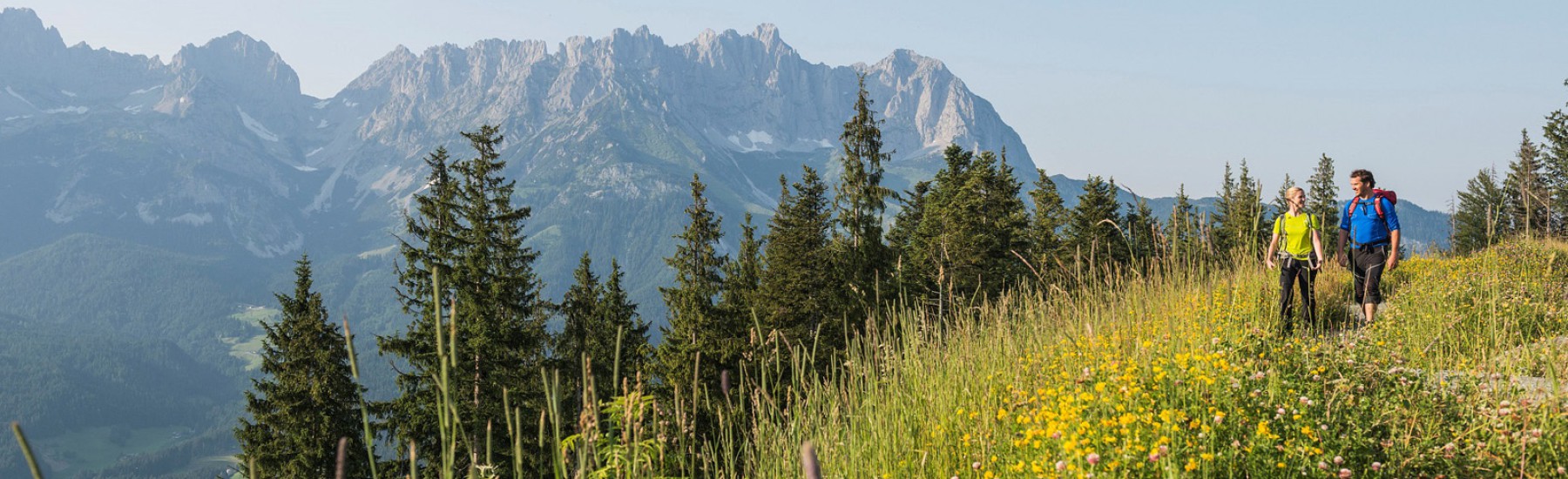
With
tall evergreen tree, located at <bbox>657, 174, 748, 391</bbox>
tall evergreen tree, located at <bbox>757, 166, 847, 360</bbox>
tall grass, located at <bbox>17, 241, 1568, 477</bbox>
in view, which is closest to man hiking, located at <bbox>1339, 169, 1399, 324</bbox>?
tall grass, located at <bbox>17, 241, 1568, 477</bbox>

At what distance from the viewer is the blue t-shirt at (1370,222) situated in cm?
898

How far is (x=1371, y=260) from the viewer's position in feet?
29.1

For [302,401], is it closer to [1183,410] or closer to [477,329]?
[477,329]

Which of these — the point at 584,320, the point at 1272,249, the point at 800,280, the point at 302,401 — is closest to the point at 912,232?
the point at 800,280

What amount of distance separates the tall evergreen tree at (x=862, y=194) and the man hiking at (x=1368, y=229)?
23.7 m

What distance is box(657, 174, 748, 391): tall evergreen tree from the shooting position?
82.8 ft

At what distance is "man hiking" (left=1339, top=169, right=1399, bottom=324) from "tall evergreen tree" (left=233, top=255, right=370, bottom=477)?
95.4 feet

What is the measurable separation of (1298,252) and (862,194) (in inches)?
1104

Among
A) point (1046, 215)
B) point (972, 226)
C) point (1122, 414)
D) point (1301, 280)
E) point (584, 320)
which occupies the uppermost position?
point (1046, 215)

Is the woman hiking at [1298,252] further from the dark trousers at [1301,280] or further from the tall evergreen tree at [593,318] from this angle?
the tall evergreen tree at [593,318]

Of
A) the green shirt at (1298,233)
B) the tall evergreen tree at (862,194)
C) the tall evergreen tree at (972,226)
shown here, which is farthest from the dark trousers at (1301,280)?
the tall evergreen tree at (862,194)

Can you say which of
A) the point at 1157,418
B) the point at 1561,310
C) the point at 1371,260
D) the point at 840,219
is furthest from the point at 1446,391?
the point at 840,219

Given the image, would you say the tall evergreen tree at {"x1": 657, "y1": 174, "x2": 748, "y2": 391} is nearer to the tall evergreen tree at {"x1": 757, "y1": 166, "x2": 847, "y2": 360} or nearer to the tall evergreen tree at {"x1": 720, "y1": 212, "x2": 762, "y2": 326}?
the tall evergreen tree at {"x1": 720, "y1": 212, "x2": 762, "y2": 326}

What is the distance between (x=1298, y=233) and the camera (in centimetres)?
877
